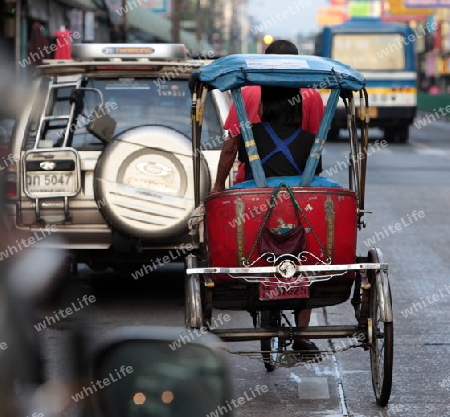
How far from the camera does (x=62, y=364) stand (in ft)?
10.3

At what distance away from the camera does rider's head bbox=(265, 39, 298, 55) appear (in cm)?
726

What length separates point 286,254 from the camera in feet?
19.8

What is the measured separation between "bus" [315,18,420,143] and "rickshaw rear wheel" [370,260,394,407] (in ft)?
85.4

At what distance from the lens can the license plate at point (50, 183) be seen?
902 cm

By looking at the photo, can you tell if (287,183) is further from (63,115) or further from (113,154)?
(63,115)

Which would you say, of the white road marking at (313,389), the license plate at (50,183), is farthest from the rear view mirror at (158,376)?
the license plate at (50,183)

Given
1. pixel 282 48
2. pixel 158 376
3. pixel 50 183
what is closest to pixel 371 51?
Answer: pixel 50 183

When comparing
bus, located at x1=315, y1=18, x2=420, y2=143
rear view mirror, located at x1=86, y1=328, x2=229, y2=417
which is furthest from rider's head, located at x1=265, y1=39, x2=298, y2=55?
bus, located at x1=315, y1=18, x2=420, y2=143

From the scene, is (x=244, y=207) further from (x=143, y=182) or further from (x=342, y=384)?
(x=143, y=182)

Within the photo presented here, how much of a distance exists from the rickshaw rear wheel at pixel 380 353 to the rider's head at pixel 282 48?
1681 millimetres

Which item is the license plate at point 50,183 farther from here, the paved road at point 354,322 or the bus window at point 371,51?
the bus window at point 371,51

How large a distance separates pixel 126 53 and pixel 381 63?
25.1m

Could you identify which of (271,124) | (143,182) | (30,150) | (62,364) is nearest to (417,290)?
(143,182)

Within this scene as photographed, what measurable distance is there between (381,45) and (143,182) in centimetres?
2671
